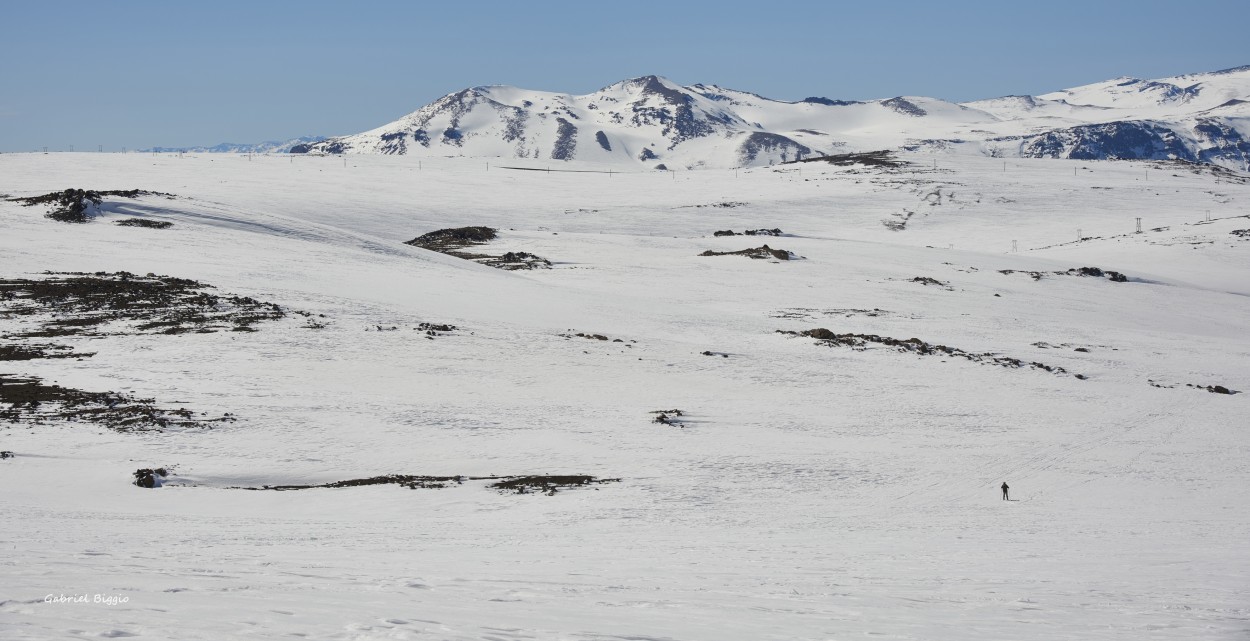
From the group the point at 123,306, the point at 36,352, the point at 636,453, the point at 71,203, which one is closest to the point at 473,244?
the point at 71,203

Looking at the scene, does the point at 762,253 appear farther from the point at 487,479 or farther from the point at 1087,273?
the point at 487,479

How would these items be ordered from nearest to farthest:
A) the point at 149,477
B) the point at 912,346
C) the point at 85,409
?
1. the point at 149,477
2. the point at 85,409
3. the point at 912,346

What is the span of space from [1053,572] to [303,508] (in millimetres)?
15525

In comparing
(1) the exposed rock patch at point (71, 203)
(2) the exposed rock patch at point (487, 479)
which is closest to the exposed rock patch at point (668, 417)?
(2) the exposed rock patch at point (487, 479)

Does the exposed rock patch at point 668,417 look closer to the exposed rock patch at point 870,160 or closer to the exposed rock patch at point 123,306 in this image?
the exposed rock patch at point 123,306

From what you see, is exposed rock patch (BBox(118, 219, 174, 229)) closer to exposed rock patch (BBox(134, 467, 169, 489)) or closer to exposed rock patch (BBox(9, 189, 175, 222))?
exposed rock patch (BBox(9, 189, 175, 222))

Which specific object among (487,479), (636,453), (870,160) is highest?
(870,160)

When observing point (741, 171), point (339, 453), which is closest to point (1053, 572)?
point (339, 453)

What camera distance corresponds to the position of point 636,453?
26.8m

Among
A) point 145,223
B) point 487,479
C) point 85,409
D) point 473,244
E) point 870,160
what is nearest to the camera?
point 487,479

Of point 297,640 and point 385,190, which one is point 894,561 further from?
point 385,190

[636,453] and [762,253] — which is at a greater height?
[762,253]

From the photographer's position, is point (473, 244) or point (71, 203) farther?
point (473, 244)

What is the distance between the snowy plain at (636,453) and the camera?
14.2 metres
